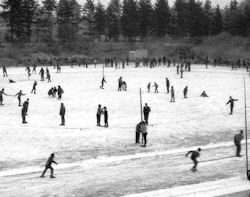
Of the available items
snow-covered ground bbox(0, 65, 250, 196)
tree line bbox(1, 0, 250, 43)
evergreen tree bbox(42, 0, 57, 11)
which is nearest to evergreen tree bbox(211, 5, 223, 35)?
tree line bbox(1, 0, 250, 43)

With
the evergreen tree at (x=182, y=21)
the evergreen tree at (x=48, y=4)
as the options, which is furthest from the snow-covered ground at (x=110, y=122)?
the evergreen tree at (x=48, y=4)

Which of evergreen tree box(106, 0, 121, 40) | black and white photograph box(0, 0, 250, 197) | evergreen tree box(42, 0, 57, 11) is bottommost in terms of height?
black and white photograph box(0, 0, 250, 197)

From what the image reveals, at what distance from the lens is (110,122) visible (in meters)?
25.9

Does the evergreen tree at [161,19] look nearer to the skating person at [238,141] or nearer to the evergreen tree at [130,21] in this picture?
the evergreen tree at [130,21]

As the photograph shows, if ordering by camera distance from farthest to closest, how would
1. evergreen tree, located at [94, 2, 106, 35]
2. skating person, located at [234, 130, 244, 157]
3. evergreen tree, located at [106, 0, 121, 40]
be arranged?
evergreen tree, located at [94, 2, 106, 35] → evergreen tree, located at [106, 0, 121, 40] → skating person, located at [234, 130, 244, 157]

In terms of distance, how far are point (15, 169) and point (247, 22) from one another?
72.6m

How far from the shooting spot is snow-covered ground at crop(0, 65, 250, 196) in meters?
19.8

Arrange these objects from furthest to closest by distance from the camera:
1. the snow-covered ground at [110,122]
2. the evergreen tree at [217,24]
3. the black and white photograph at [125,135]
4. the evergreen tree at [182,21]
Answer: the evergreen tree at [182,21], the evergreen tree at [217,24], the snow-covered ground at [110,122], the black and white photograph at [125,135]

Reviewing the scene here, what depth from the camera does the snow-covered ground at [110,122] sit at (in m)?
19.8

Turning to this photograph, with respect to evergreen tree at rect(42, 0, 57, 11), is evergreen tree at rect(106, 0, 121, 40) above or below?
below

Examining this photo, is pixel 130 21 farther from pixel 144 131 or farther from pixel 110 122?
pixel 144 131

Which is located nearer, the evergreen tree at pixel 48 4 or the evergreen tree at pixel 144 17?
the evergreen tree at pixel 144 17

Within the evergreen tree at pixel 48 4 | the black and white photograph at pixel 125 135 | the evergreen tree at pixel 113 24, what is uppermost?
the evergreen tree at pixel 48 4

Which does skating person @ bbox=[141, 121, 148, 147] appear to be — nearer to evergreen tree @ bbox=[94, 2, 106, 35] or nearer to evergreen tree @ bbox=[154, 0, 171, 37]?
evergreen tree @ bbox=[154, 0, 171, 37]
